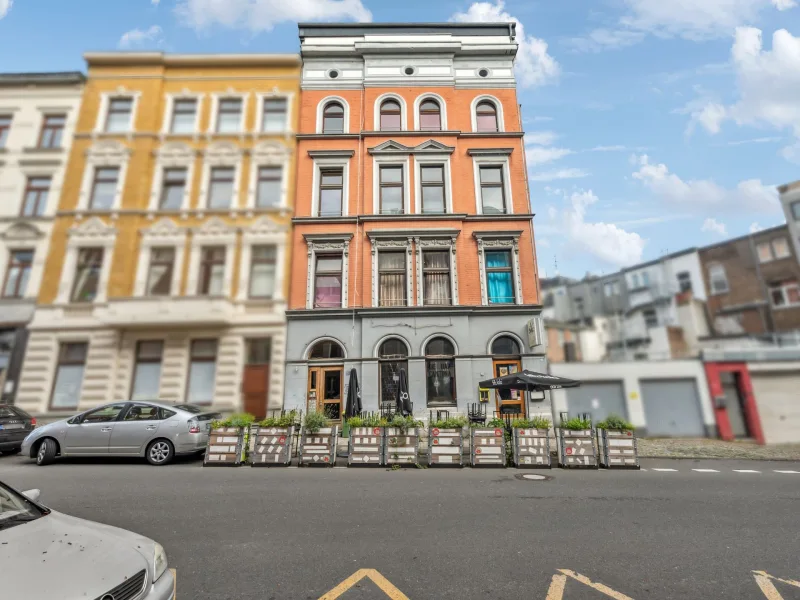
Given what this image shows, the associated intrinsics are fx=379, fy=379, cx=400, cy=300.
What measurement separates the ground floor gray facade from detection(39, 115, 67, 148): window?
13761mm

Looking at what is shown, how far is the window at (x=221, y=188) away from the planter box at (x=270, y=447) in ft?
36.8

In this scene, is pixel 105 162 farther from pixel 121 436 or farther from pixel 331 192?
pixel 121 436

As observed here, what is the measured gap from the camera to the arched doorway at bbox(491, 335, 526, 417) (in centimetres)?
1487

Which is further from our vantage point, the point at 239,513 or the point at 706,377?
the point at 706,377

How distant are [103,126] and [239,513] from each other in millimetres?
19792

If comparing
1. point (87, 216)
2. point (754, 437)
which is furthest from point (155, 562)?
point (754, 437)

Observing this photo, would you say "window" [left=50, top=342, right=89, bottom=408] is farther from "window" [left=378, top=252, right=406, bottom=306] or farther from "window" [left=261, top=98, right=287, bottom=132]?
"window" [left=261, top=98, right=287, bottom=132]

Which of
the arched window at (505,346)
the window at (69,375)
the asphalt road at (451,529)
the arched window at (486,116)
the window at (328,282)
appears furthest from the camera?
the arched window at (486,116)

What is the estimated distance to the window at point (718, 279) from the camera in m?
17.3

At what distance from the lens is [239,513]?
580 cm

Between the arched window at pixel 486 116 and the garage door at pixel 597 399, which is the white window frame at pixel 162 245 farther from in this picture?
the garage door at pixel 597 399

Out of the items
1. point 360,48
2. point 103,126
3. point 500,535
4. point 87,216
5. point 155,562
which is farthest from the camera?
point 360,48

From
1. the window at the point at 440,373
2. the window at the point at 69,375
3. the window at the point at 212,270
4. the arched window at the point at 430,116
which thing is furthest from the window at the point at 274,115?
the window at the point at 440,373

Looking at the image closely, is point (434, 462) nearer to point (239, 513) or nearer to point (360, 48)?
point (239, 513)
